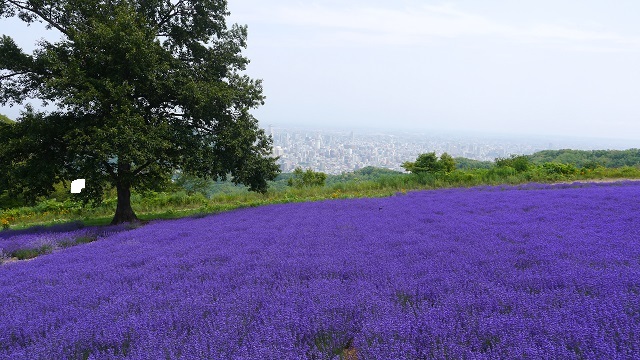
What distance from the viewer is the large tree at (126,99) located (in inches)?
390

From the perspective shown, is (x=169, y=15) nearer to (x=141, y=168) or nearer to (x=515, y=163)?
(x=141, y=168)

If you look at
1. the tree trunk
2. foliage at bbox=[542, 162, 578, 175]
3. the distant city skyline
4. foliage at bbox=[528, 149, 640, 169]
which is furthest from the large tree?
foliage at bbox=[528, 149, 640, 169]

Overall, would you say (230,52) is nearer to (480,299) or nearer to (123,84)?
(123,84)

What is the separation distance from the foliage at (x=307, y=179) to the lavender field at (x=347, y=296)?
13598mm

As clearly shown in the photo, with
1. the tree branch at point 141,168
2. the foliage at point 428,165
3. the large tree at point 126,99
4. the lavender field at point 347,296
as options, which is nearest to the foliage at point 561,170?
the foliage at point 428,165

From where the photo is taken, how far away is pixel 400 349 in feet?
9.36

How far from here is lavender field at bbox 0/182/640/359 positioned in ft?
9.93

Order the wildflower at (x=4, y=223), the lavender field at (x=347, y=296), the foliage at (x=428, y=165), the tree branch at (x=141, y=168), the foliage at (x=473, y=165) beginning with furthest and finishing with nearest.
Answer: the foliage at (x=473, y=165) < the foliage at (x=428, y=165) < the wildflower at (x=4, y=223) < the tree branch at (x=141, y=168) < the lavender field at (x=347, y=296)

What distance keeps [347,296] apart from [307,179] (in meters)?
17.8

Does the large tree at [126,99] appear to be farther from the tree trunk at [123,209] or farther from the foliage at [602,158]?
the foliage at [602,158]

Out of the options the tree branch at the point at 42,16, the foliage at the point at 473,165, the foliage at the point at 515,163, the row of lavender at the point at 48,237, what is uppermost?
the tree branch at the point at 42,16

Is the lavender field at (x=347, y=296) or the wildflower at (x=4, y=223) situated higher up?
the lavender field at (x=347, y=296)

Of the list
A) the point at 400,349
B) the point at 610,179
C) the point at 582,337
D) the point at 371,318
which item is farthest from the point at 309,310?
the point at 610,179

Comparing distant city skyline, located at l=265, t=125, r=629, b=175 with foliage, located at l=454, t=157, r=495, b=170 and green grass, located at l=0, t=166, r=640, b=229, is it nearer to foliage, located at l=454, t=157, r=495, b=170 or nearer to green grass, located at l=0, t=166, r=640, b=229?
foliage, located at l=454, t=157, r=495, b=170
